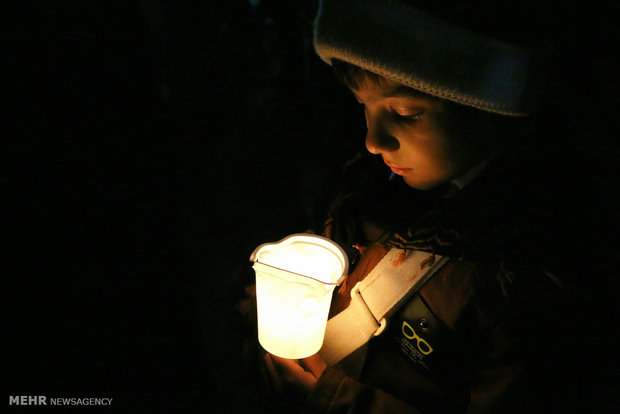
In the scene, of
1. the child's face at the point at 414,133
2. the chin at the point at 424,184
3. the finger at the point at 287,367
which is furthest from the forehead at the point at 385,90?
the finger at the point at 287,367

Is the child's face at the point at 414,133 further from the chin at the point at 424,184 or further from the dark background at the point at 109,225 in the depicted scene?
the dark background at the point at 109,225

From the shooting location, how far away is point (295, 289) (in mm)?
1138

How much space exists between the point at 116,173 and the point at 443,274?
1.46 metres

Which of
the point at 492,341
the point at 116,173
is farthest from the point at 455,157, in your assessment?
the point at 116,173

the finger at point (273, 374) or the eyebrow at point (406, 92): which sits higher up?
the eyebrow at point (406, 92)

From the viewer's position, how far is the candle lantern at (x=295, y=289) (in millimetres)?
1142

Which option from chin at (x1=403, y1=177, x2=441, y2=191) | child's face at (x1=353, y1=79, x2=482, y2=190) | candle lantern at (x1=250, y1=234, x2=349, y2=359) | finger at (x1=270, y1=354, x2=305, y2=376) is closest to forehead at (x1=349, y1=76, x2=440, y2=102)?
child's face at (x1=353, y1=79, x2=482, y2=190)

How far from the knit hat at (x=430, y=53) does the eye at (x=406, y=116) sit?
0.42 ft

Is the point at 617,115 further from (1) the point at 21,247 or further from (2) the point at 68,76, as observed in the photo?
(1) the point at 21,247

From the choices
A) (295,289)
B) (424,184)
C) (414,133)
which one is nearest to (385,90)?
(414,133)

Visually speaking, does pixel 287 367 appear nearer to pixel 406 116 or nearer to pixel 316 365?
pixel 316 365

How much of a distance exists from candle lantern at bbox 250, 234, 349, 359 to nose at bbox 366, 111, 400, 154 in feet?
1.38

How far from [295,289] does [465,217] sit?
624 mm

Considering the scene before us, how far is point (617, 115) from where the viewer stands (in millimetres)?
1007
